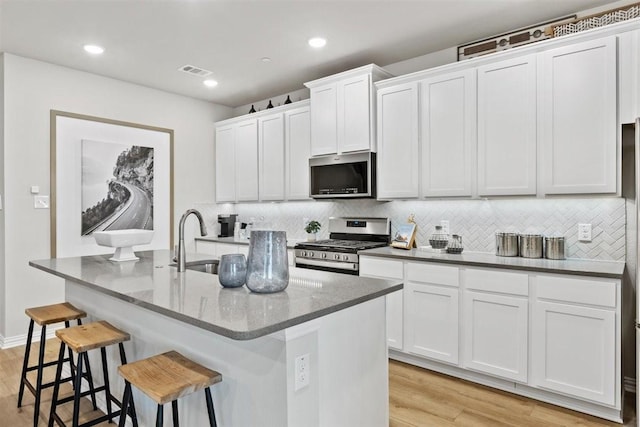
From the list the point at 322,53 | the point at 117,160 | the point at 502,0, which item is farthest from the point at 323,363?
the point at 117,160

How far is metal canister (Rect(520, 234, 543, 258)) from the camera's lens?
296 cm

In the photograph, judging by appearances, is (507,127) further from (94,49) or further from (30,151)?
(30,151)

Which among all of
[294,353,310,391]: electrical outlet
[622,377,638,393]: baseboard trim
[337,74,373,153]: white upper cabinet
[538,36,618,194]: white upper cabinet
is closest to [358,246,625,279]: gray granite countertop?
[538,36,618,194]: white upper cabinet

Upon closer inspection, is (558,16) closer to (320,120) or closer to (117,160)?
(320,120)

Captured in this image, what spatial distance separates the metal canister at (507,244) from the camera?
120 inches

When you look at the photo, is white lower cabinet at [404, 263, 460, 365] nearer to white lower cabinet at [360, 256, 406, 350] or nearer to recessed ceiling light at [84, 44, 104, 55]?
white lower cabinet at [360, 256, 406, 350]

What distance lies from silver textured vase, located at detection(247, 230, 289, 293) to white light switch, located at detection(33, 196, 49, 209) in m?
3.31

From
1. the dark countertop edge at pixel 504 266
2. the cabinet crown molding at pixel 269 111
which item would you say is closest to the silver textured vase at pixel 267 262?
the dark countertop edge at pixel 504 266

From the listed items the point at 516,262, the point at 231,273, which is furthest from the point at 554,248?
the point at 231,273

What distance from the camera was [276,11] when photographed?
2.90 metres

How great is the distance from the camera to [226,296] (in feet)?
5.49

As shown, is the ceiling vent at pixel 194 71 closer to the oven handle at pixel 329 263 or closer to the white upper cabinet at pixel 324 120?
the white upper cabinet at pixel 324 120

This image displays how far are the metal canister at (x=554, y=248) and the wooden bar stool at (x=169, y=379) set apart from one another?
2.55 meters

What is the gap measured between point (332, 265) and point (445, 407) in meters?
1.54
